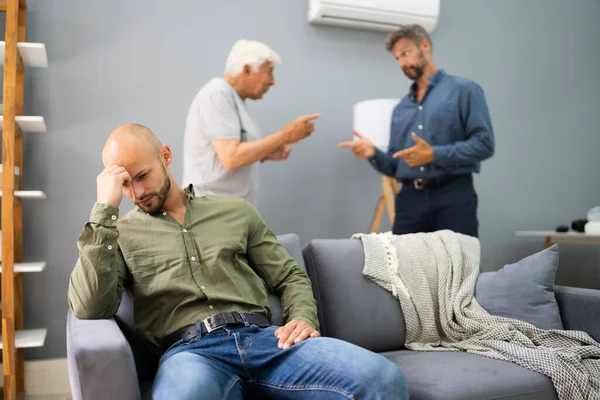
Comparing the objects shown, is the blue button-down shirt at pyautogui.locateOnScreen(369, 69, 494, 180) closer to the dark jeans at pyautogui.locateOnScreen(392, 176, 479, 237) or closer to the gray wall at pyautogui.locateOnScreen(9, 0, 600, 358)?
the dark jeans at pyautogui.locateOnScreen(392, 176, 479, 237)

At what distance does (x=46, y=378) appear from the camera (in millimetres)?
2865

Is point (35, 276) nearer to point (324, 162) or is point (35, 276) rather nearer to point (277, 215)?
point (277, 215)

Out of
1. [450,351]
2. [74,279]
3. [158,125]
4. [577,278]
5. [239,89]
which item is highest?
[239,89]

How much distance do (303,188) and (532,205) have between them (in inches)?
66.1

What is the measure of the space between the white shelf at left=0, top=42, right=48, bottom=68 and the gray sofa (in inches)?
59.4

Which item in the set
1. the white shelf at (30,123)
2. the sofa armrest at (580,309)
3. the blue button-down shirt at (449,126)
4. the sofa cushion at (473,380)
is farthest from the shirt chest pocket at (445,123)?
the white shelf at (30,123)

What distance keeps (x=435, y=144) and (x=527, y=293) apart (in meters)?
0.98

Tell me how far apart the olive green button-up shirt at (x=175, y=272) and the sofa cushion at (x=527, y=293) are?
757 mm

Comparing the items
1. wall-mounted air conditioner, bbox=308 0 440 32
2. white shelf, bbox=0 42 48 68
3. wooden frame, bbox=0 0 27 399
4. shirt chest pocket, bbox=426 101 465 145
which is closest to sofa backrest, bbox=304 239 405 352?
shirt chest pocket, bbox=426 101 465 145

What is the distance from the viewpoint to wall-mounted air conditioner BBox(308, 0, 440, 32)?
332 cm

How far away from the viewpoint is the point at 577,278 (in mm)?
4000

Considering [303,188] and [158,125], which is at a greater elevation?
[158,125]

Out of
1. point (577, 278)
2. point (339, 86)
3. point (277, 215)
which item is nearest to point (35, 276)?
point (277, 215)

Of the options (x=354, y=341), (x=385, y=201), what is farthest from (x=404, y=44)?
(x=354, y=341)
